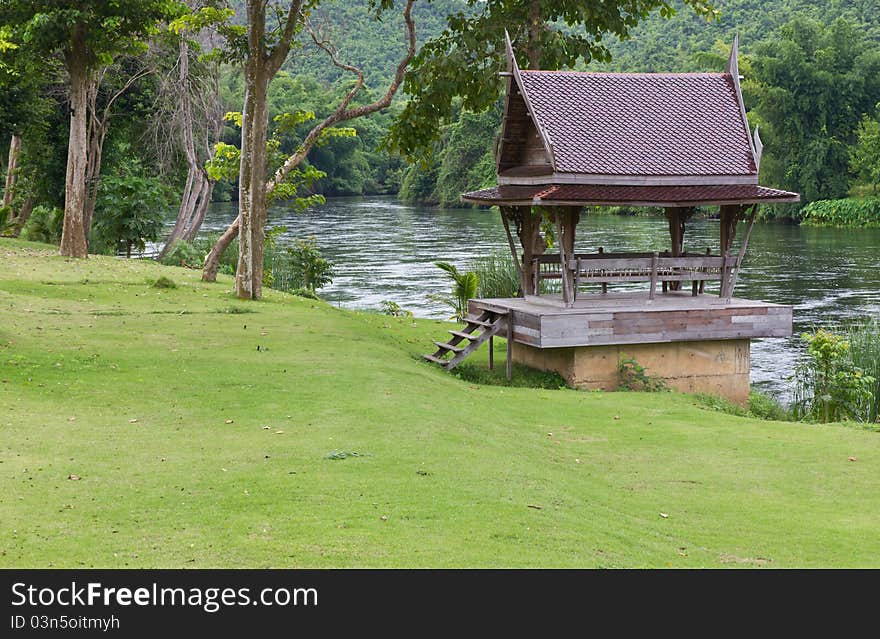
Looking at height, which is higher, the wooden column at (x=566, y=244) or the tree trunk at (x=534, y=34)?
the tree trunk at (x=534, y=34)

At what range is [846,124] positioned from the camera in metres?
67.4

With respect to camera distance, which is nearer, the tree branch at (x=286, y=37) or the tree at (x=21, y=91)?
the tree branch at (x=286, y=37)

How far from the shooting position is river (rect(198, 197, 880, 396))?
28.0 metres

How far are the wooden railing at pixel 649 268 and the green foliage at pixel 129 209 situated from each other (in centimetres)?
1837

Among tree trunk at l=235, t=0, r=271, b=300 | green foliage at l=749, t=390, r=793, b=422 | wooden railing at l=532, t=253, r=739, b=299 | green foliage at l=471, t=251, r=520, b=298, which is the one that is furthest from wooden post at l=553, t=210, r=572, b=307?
green foliage at l=471, t=251, r=520, b=298

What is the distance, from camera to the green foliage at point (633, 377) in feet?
56.1

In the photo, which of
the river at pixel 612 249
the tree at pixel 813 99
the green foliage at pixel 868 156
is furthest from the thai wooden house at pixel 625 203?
the tree at pixel 813 99

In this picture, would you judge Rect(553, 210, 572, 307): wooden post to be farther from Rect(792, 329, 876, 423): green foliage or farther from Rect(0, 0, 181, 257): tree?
Rect(0, 0, 181, 257): tree

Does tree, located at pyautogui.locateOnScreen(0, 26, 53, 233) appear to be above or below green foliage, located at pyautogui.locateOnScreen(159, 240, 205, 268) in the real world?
above

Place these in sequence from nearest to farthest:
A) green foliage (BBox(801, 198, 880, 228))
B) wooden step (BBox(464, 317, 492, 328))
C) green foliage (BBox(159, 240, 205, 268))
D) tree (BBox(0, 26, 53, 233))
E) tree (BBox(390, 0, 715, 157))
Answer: wooden step (BBox(464, 317, 492, 328)), tree (BBox(390, 0, 715, 157)), tree (BBox(0, 26, 53, 233)), green foliage (BBox(159, 240, 205, 268)), green foliage (BBox(801, 198, 880, 228))

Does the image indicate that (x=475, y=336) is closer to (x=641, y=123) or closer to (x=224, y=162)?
(x=641, y=123)

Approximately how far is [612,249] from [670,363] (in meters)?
24.9

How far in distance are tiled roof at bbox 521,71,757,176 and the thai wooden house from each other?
0.02 metres

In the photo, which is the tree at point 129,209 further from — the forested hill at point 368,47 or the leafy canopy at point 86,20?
the forested hill at point 368,47
